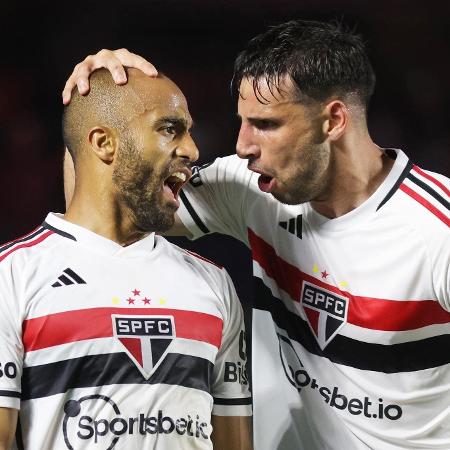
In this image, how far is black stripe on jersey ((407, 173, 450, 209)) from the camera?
234 cm

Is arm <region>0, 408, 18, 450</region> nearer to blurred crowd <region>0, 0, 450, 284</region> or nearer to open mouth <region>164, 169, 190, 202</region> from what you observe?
open mouth <region>164, 169, 190, 202</region>

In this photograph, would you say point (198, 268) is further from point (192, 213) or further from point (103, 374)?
point (192, 213)

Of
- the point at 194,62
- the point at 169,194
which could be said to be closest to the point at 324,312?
the point at 169,194

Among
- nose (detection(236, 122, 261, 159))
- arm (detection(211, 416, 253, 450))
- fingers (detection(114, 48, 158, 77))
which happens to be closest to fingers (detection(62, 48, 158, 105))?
fingers (detection(114, 48, 158, 77))

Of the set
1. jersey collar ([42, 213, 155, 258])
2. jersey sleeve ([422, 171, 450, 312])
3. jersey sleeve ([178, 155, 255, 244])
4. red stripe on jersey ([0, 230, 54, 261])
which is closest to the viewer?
red stripe on jersey ([0, 230, 54, 261])

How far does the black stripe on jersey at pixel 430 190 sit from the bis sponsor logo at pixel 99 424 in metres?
0.93

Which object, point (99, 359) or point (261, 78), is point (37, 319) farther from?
point (261, 78)

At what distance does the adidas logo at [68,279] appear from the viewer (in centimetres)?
195

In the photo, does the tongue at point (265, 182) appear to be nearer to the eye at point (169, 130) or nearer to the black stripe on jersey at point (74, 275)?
the eye at point (169, 130)

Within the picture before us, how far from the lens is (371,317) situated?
2.34m

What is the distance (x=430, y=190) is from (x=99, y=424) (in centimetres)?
104

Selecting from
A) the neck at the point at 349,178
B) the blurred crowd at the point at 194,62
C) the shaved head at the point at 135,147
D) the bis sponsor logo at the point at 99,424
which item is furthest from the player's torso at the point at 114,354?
the blurred crowd at the point at 194,62

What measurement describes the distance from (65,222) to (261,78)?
2.25ft

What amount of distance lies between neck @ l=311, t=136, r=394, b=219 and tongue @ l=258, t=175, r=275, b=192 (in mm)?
131
